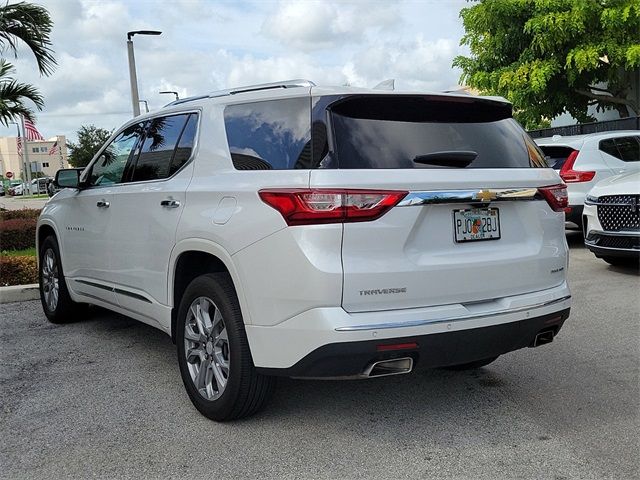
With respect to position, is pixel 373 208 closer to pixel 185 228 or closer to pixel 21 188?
pixel 185 228

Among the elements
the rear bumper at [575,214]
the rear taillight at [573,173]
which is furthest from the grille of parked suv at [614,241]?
the rear taillight at [573,173]

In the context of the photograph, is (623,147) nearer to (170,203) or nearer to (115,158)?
(115,158)

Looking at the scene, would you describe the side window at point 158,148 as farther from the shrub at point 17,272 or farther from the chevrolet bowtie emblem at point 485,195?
the shrub at point 17,272

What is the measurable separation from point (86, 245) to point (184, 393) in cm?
172

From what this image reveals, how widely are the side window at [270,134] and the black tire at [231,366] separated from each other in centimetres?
67

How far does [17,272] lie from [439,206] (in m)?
6.23

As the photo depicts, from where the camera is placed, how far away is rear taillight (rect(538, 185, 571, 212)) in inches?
141

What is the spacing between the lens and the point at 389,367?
312 cm

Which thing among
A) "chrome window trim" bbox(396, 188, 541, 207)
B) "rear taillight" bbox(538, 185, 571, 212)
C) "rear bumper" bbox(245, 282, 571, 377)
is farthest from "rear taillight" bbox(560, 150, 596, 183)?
"rear bumper" bbox(245, 282, 571, 377)

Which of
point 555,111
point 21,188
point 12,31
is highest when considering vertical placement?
point 12,31

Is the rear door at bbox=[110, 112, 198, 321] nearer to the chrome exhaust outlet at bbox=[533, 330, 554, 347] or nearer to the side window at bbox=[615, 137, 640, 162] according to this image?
the chrome exhaust outlet at bbox=[533, 330, 554, 347]

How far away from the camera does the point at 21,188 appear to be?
67.4 meters

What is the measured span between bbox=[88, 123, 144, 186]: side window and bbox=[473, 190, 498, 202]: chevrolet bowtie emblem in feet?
8.70

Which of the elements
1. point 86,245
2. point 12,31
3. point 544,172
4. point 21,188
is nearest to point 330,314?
point 544,172
